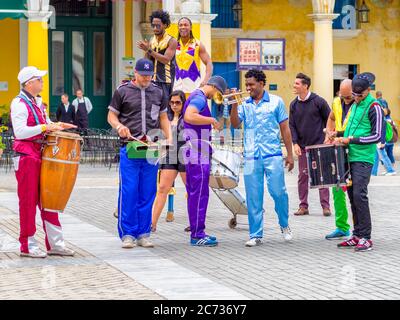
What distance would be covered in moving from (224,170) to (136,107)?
1810mm

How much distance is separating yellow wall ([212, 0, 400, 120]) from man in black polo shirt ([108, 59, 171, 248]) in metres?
22.4

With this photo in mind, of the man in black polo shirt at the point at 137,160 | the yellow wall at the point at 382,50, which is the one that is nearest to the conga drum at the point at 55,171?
the man in black polo shirt at the point at 137,160

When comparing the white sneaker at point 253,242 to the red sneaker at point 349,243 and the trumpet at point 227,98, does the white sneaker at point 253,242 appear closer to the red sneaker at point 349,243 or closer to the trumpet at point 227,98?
the red sneaker at point 349,243

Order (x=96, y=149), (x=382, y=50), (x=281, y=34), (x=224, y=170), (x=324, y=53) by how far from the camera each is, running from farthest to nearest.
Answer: (x=382, y=50) < (x=281, y=34) < (x=324, y=53) < (x=96, y=149) < (x=224, y=170)

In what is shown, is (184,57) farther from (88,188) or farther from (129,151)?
(88,188)

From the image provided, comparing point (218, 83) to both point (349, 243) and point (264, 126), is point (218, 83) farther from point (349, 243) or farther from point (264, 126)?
point (349, 243)

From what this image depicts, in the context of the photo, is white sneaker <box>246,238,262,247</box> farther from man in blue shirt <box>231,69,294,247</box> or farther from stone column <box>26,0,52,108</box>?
stone column <box>26,0,52,108</box>

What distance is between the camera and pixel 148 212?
40.0 ft

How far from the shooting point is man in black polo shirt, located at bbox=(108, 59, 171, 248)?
1202 centimetres

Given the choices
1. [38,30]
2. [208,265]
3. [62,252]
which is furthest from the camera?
[38,30]

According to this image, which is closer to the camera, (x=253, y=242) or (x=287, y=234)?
(x=253, y=242)

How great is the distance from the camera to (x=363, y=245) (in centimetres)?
1184

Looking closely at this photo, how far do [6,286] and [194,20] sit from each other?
19.7 m

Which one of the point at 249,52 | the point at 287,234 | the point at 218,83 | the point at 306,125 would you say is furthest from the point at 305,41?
the point at 218,83
